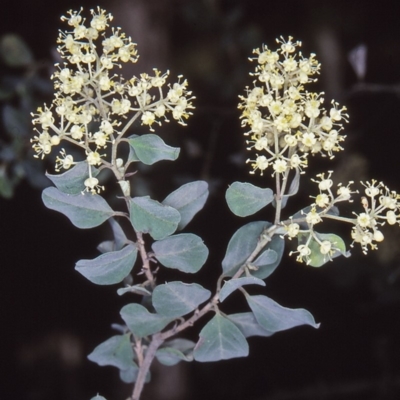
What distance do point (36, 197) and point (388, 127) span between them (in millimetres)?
1282

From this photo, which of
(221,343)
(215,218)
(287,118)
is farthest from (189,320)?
(215,218)

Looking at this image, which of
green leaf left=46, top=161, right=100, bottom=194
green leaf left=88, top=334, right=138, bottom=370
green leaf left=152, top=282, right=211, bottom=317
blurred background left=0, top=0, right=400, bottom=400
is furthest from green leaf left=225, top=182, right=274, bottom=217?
blurred background left=0, top=0, right=400, bottom=400

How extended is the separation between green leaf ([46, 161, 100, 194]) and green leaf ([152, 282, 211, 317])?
25cm

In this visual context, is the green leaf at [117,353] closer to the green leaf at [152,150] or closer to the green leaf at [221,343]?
the green leaf at [221,343]

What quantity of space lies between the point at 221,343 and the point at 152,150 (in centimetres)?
41

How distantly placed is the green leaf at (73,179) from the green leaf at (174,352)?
0.43 metres

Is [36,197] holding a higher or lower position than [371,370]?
higher

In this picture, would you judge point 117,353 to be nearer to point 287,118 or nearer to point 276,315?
point 276,315

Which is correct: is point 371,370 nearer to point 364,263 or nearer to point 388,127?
point 364,263

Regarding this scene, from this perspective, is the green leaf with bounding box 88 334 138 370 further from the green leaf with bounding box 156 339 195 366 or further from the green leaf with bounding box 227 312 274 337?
the green leaf with bounding box 227 312 274 337

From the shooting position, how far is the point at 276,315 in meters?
1.29

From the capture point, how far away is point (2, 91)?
2.12 meters

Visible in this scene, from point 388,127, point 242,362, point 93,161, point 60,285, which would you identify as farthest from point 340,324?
point 93,161

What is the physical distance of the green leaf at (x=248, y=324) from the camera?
1.42 metres
